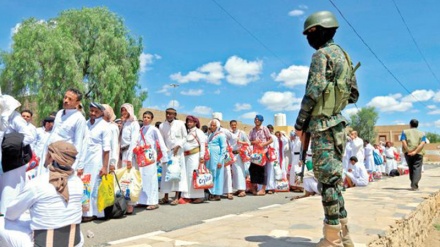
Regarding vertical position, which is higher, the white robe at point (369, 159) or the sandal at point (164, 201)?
the white robe at point (369, 159)

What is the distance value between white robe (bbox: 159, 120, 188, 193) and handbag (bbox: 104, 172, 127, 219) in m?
1.47

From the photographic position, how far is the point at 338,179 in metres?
3.07

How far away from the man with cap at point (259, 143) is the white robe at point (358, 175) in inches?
103

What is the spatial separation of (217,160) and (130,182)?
2.43m

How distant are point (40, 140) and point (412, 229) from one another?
6.66 m

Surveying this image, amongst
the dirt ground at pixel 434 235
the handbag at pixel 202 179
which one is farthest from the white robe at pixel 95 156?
the dirt ground at pixel 434 235

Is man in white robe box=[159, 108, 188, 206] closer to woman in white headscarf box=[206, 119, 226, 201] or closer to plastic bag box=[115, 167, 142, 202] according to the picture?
woman in white headscarf box=[206, 119, 226, 201]

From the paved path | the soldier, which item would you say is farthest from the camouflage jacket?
the paved path

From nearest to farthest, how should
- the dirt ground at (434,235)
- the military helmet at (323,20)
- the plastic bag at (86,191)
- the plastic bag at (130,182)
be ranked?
1. the military helmet at (323,20)
2. the plastic bag at (86,191)
3. the plastic bag at (130,182)
4. the dirt ground at (434,235)

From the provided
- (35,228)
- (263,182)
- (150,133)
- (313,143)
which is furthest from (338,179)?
(263,182)

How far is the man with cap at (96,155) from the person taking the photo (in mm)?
5414

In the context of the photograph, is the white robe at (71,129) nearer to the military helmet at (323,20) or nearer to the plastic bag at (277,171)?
the military helmet at (323,20)

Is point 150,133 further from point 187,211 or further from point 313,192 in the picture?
point 313,192

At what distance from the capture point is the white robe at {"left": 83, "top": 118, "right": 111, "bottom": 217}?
5414 millimetres
